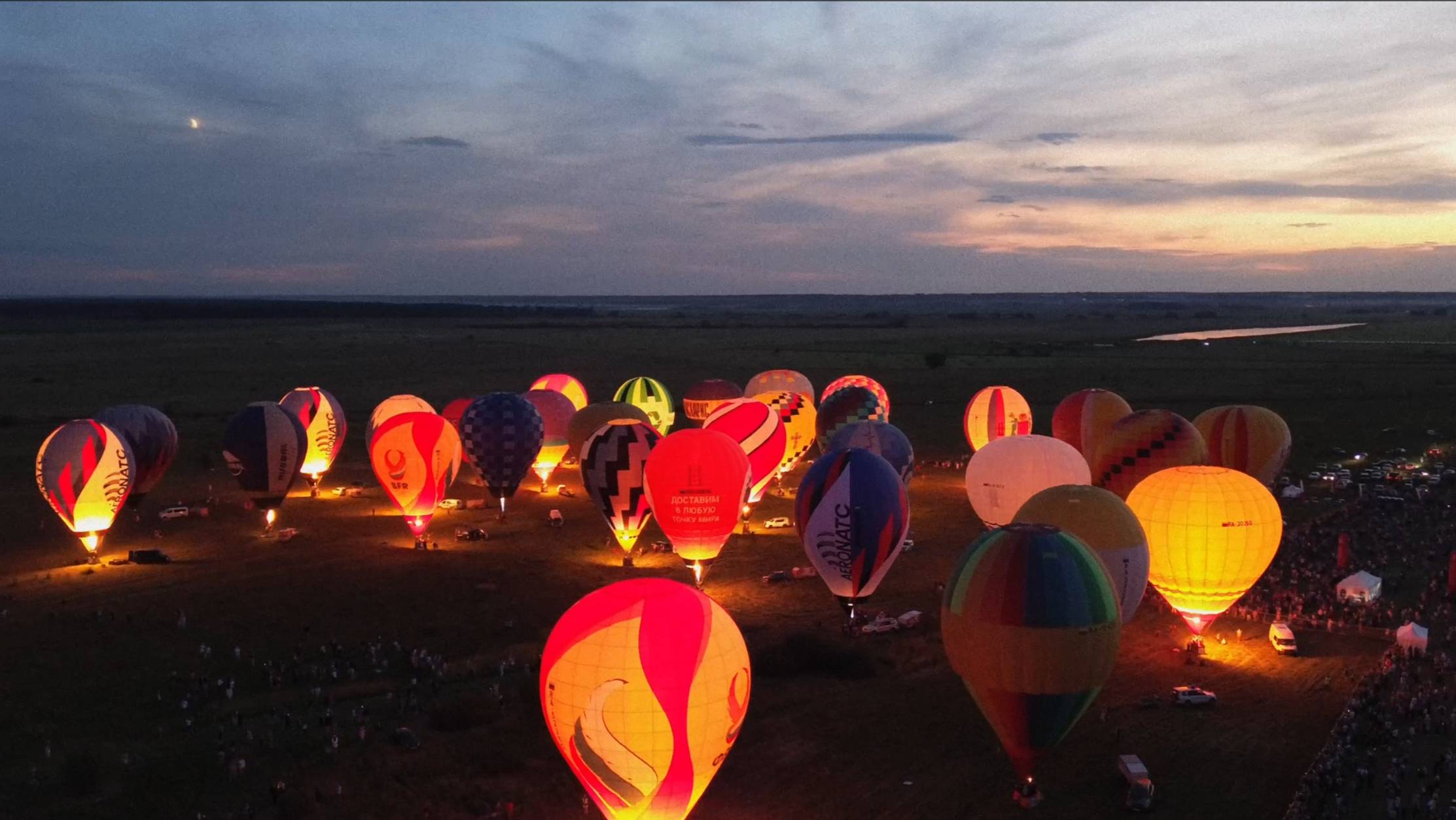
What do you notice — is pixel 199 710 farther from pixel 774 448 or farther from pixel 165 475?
pixel 165 475

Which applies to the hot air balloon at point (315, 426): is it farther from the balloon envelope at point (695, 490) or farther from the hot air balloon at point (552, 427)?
the balloon envelope at point (695, 490)

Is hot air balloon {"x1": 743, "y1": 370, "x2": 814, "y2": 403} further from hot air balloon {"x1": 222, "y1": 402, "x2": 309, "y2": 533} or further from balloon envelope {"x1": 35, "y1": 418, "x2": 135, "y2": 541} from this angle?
balloon envelope {"x1": 35, "y1": 418, "x2": 135, "y2": 541}

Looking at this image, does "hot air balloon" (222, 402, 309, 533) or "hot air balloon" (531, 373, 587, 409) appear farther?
"hot air balloon" (531, 373, 587, 409)

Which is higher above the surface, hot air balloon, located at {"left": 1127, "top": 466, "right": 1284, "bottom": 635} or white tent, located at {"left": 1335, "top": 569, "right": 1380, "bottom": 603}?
hot air balloon, located at {"left": 1127, "top": 466, "right": 1284, "bottom": 635}

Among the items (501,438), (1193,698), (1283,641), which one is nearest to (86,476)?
(501,438)

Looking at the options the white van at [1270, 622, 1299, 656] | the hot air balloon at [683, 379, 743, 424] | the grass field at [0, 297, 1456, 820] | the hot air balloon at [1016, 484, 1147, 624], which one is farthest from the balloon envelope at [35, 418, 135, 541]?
the white van at [1270, 622, 1299, 656]

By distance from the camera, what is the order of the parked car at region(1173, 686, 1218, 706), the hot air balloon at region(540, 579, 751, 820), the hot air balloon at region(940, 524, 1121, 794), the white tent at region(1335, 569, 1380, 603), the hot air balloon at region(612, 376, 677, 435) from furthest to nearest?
the hot air balloon at region(612, 376, 677, 435) < the white tent at region(1335, 569, 1380, 603) < the parked car at region(1173, 686, 1218, 706) < the hot air balloon at region(940, 524, 1121, 794) < the hot air balloon at region(540, 579, 751, 820)

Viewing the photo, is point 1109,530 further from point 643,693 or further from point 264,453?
point 264,453
